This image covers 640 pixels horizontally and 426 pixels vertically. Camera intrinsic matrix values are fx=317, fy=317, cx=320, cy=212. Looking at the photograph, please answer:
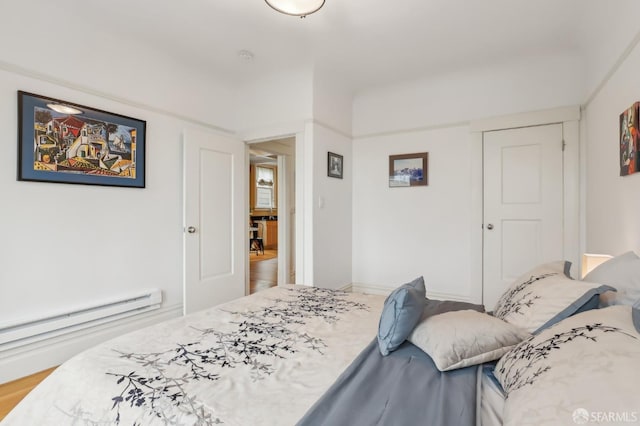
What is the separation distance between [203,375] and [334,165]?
2989 mm

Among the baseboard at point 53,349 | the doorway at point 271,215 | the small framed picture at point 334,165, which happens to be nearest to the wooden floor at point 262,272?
the doorway at point 271,215

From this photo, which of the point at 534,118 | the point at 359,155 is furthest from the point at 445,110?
the point at 359,155

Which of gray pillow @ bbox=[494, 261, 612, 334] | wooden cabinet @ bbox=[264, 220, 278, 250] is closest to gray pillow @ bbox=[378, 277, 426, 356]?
gray pillow @ bbox=[494, 261, 612, 334]

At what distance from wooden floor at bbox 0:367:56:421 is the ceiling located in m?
2.61

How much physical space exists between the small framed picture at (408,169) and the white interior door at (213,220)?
1.81 meters

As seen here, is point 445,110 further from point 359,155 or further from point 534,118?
point 359,155

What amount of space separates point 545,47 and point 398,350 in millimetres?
3205

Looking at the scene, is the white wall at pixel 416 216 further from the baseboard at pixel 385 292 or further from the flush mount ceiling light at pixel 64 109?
the flush mount ceiling light at pixel 64 109

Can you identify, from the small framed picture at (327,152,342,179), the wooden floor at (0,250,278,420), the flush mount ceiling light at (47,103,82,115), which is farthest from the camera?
the small framed picture at (327,152,342,179)

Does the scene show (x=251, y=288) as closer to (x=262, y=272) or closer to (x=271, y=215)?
(x=262, y=272)

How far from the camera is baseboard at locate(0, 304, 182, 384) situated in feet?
6.83

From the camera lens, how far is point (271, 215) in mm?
9312

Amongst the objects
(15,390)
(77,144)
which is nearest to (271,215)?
(77,144)

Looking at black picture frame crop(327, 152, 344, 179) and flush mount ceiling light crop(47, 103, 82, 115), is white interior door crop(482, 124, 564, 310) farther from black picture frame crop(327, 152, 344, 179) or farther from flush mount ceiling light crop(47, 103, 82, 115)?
flush mount ceiling light crop(47, 103, 82, 115)
